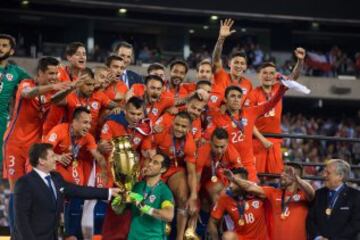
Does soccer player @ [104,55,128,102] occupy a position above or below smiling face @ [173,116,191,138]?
above

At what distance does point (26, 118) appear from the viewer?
10.0m

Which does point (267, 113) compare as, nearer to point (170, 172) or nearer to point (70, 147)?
point (170, 172)

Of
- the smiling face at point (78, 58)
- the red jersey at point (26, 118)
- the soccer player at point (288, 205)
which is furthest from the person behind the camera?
the soccer player at point (288, 205)

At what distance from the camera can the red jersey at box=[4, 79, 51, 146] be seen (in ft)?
32.5

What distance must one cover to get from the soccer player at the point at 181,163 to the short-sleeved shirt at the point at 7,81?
150 cm

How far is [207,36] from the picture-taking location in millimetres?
33531

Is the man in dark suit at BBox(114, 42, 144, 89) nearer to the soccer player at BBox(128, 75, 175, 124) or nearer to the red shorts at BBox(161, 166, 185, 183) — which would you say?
the soccer player at BBox(128, 75, 175, 124)

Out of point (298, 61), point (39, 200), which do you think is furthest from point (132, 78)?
point (39, 200)

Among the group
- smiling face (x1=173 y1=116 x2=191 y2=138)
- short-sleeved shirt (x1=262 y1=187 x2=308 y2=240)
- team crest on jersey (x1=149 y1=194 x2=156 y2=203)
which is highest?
smiling face (x1=173 y1=116 x2=191 y2=138)

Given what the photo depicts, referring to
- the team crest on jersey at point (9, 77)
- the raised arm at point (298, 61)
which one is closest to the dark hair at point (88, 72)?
the team crest on jersey at point (9, 77)

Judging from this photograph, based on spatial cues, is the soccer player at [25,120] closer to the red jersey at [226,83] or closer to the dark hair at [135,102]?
the dark hair at [135,102]

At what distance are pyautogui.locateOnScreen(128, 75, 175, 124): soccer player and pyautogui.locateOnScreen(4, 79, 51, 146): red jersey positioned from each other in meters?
1.03

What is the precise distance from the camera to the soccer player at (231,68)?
11.2 meters

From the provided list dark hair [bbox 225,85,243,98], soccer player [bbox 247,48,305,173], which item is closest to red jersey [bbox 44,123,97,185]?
dark hair [bbox 225,85,243,98]
